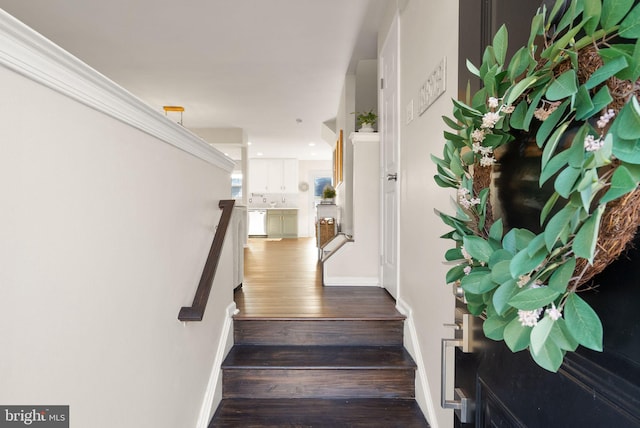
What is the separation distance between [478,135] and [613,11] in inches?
11.0

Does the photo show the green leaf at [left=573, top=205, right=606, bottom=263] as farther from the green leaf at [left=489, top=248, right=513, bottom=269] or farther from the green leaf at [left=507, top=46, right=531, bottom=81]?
the green leaf at [left=507, top=46, right=531, bottom=81]

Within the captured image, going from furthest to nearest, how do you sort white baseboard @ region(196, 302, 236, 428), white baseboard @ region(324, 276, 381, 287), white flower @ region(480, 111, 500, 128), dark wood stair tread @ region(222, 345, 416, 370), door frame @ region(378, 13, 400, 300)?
white baseboard @ region(324, 276, 381, 287) < door frame @ region(378, 13, 400, 300) < dark wood stair tread @ region(222, 345, 416, 370) < white baseboard @ region(196, 302, 236, 428) < white flower @ region(480, 111, 500, 128)

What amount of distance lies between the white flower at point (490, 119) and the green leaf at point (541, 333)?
1.08 ft

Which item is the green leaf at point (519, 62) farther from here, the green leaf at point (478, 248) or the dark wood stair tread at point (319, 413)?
the dark wood stair tread at point (319, 413)

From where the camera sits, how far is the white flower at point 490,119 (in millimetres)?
570

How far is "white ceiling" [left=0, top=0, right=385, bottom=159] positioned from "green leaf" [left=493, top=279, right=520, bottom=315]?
9.52 ft

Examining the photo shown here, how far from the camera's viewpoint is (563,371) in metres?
0.52

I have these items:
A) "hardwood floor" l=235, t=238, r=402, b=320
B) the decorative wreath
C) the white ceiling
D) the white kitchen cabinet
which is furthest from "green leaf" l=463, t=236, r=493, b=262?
the white kitchen cabinet

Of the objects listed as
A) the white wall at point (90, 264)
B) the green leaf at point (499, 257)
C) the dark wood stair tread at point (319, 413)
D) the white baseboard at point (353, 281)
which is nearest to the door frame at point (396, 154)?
the white baseboard at point (353, 281)

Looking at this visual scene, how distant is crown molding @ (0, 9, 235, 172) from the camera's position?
608 mm

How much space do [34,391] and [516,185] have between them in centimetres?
101

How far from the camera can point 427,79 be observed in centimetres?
168

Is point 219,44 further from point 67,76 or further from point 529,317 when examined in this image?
point 529,317
